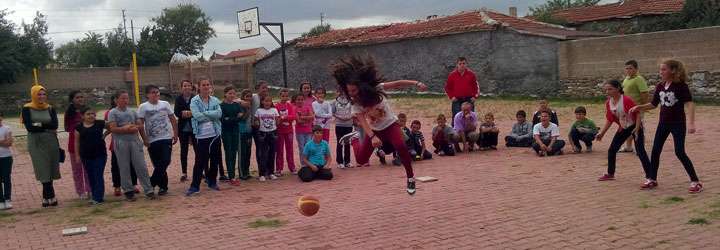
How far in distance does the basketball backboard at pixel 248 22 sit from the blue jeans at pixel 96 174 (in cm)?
2312

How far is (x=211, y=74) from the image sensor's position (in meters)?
39.0

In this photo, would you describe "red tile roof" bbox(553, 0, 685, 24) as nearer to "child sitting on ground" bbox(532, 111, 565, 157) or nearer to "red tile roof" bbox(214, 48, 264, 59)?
"child sitting on ground" bbox(532, 111, 565, 157)

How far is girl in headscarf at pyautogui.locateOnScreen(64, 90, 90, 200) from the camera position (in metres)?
9.10

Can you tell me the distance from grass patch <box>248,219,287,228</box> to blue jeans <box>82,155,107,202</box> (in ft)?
9.35

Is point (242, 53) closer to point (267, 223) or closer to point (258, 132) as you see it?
point (258, 132)

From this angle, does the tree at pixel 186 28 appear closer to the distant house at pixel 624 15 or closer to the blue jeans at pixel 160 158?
the distant house at pixel 624 15

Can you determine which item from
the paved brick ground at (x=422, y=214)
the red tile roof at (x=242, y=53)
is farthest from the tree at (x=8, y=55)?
the red tile roof at (x=242, y=53)

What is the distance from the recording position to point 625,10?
33.8 meters

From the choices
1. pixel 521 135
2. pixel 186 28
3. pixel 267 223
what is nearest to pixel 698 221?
pixel 267 223

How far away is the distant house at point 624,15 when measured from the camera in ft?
107

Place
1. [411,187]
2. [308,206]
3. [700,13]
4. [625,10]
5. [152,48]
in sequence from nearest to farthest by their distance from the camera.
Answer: [308,206] → [411,187] → [700,13] → [625,10] → [152,48]

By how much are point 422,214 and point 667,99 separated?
3369mm

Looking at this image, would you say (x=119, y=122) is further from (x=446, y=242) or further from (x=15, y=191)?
(x=446, y=242)

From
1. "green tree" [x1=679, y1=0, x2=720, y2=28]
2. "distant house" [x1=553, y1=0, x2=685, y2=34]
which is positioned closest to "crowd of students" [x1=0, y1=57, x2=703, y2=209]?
"green tree" [x1=679, y1=0, x2=720, y2=28]
